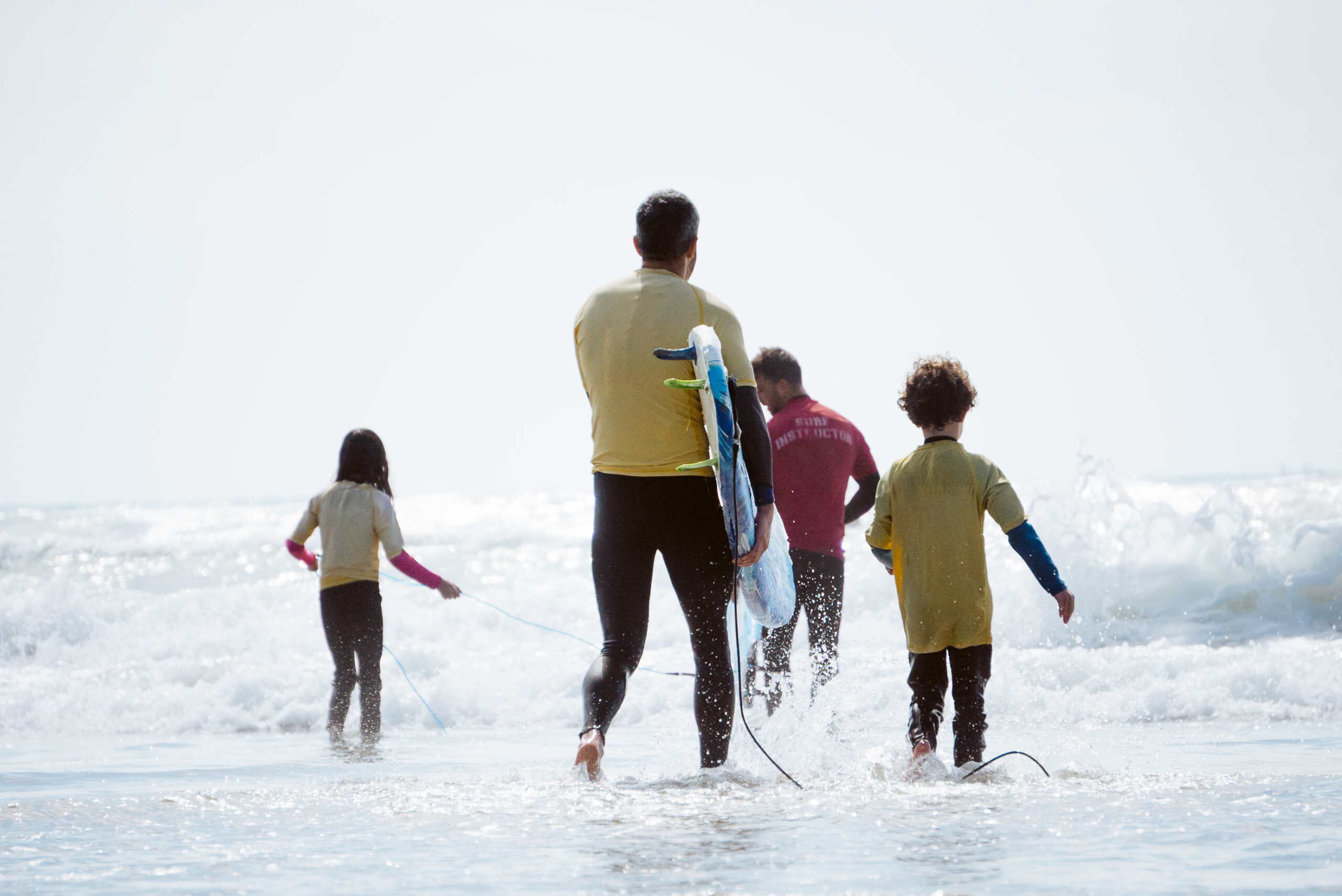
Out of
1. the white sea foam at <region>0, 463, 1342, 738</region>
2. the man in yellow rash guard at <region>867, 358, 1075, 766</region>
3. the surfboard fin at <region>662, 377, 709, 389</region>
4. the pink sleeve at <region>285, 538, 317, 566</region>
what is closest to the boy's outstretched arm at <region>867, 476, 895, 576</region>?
the man in yellow rash guard at <region>867, 358, 1075, 766</region>

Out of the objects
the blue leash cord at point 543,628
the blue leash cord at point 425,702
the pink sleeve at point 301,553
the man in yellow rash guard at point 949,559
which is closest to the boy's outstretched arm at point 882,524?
the man in yellow rash guard at point 949,559

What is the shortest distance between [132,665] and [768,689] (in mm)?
6160

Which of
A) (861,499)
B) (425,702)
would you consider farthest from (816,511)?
(425,702)

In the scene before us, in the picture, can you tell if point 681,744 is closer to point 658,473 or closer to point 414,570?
point 414,570

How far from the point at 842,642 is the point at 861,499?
17.4ft

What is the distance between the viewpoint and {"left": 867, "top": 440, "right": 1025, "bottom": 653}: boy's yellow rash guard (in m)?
4.23

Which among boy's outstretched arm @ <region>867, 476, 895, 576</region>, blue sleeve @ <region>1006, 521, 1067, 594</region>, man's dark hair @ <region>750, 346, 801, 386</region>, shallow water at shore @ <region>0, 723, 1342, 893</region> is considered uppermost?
man's dark hair @ <region>750, 346, 801, 386</region>

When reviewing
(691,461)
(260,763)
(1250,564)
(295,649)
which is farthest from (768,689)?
(1250,564)

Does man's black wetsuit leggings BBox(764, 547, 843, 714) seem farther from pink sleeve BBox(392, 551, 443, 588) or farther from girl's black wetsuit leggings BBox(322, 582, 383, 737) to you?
girl's black wetsuit leggings BBox(322, 582, 383, 737)

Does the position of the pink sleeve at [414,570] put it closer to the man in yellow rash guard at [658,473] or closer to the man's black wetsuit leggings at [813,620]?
the man's black wetsuit leggings at [813,620]

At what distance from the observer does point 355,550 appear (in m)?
6.45

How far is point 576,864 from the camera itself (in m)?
2.81

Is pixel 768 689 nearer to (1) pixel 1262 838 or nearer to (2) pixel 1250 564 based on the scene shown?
(1) pixel 1262 838

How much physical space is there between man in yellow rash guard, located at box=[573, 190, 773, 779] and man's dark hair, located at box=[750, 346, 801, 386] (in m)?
1.75
